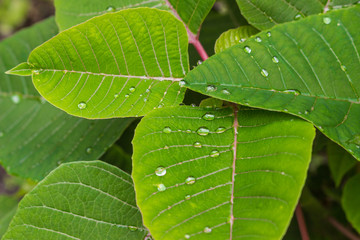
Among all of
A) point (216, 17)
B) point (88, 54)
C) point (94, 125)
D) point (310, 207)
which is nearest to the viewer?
point (88, 54)

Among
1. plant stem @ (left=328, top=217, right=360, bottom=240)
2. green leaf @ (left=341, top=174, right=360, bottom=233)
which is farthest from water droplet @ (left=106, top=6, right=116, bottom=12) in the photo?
plant stem @ (left=328, top=217, right=360, bottom=240)

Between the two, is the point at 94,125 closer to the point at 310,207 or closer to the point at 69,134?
the point at 69,134

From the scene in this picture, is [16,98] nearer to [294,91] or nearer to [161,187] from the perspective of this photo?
[161,187]

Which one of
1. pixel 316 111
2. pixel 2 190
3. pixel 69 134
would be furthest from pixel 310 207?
pixel 2 190

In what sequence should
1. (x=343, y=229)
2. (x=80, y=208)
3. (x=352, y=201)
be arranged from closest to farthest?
(x=80, y=208) → (x=352, y=201) → (x=343, y=229)

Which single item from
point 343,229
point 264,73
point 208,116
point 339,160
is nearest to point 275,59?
point 264,73

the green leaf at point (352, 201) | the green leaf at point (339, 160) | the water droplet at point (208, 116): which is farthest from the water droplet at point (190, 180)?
the green leaf at point (352, 201)

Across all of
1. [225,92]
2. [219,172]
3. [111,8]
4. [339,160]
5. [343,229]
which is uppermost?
[111,8]
